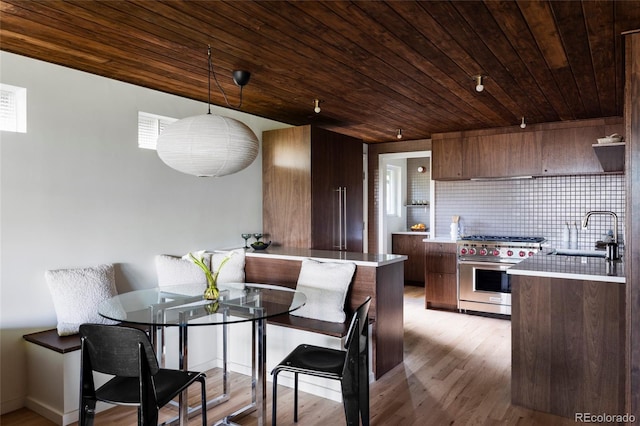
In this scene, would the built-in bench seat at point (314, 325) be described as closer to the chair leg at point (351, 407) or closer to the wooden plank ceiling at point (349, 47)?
the chair leg at point (351, 407)

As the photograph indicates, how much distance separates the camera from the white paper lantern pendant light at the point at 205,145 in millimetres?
2332

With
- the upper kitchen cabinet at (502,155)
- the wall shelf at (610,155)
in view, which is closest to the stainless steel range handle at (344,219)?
the upper kitchen cabinet at (502,155)

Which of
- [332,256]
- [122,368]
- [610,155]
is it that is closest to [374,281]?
[332,256]

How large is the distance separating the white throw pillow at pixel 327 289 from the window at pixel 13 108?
224 centimetres

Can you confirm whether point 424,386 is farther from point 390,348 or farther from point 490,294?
point 490,294

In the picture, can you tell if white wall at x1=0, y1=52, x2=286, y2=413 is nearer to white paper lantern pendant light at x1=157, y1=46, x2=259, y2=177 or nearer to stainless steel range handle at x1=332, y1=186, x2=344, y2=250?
white paper lantern pendant light at x1=157, y1=46, x2=259, y2=177

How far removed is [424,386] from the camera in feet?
10.6

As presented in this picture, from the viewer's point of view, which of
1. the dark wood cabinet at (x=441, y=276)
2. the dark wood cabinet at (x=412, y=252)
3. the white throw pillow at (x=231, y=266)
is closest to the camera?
the white throw pillow at (x=231, y=266)

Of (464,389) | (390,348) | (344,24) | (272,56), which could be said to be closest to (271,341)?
(390,348)

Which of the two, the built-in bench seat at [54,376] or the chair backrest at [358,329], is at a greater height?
the chair backrest at [358,329]

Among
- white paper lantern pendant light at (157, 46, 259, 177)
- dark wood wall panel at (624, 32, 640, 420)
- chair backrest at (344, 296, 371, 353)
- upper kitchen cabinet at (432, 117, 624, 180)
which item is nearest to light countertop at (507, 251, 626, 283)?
dark wood wall panel at (624, 32, 640, 420)

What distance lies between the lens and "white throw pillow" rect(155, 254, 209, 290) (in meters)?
3.56

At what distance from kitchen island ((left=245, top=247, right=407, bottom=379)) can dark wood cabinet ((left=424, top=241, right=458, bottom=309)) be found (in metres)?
Result: 2.05

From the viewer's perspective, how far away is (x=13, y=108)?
114 inches
